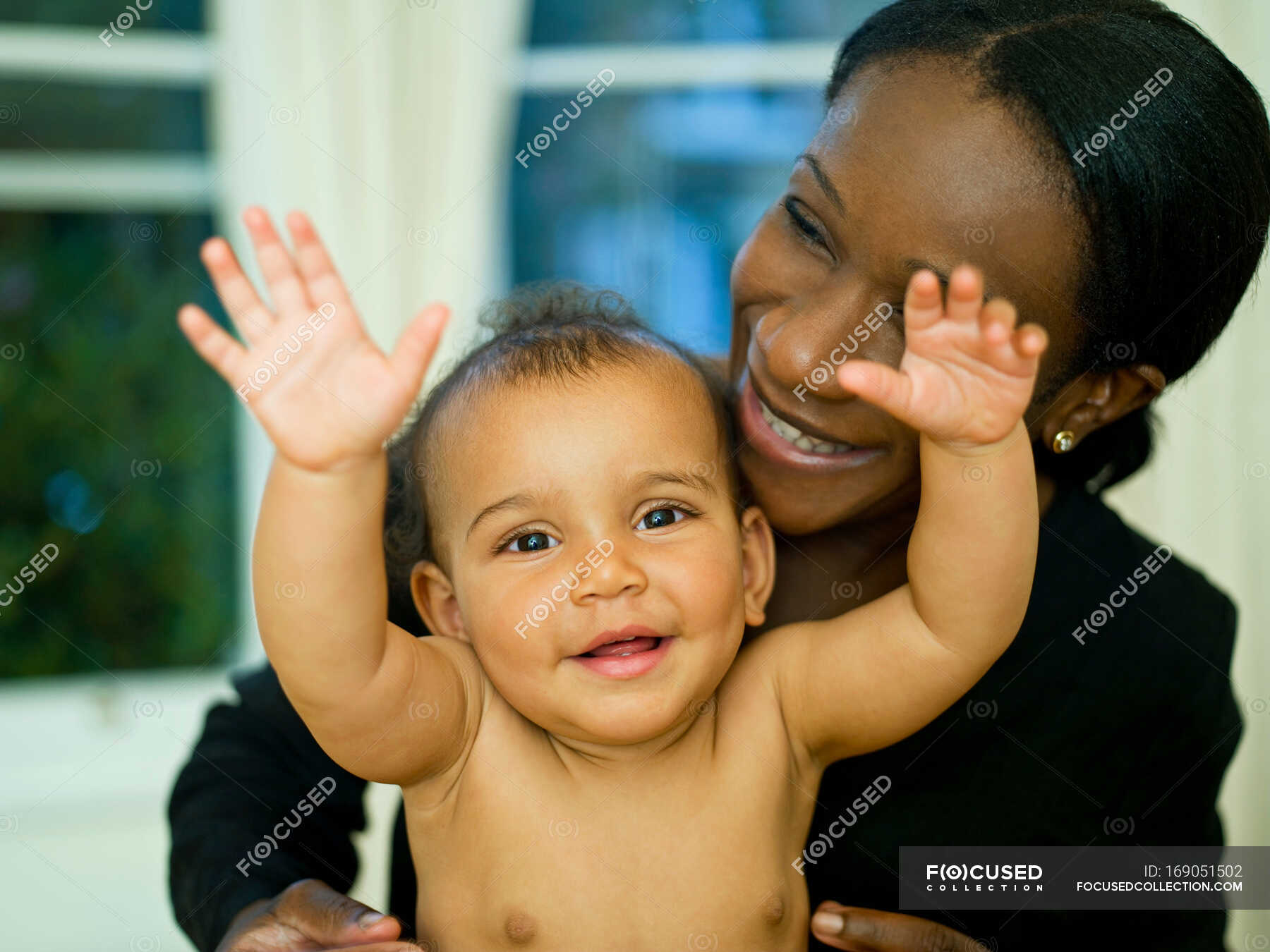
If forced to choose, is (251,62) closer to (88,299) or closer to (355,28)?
(355,28)

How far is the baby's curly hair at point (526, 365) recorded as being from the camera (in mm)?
1162

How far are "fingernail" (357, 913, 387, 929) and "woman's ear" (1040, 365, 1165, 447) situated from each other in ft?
3.11

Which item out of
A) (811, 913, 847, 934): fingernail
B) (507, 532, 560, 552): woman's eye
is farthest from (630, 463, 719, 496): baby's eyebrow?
(811, 913, 847, 934): fingernail

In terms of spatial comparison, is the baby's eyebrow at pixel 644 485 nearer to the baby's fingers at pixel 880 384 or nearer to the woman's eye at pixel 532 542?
the woman's eye at pixel 532 542

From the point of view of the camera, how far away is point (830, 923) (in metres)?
1.11

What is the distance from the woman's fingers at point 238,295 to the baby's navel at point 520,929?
62 centimetres

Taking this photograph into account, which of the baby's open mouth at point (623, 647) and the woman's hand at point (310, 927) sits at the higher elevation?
the baby's open mouth at point (623, 647)

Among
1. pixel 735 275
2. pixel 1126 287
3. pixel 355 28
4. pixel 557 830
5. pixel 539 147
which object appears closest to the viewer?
pixel 557 830

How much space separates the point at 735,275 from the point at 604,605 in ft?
1.69

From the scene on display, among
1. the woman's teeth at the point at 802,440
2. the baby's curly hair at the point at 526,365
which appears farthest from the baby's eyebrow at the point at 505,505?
the woman's teeth at the point at 802,440

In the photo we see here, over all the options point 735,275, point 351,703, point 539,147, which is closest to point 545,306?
point 735,275

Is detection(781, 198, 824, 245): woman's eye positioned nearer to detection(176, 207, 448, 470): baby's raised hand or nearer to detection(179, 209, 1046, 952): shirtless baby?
detection(179, 209, 1046, 952): shirtless baby

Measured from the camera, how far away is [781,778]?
1.16m

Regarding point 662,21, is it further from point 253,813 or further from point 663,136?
point 253,813
